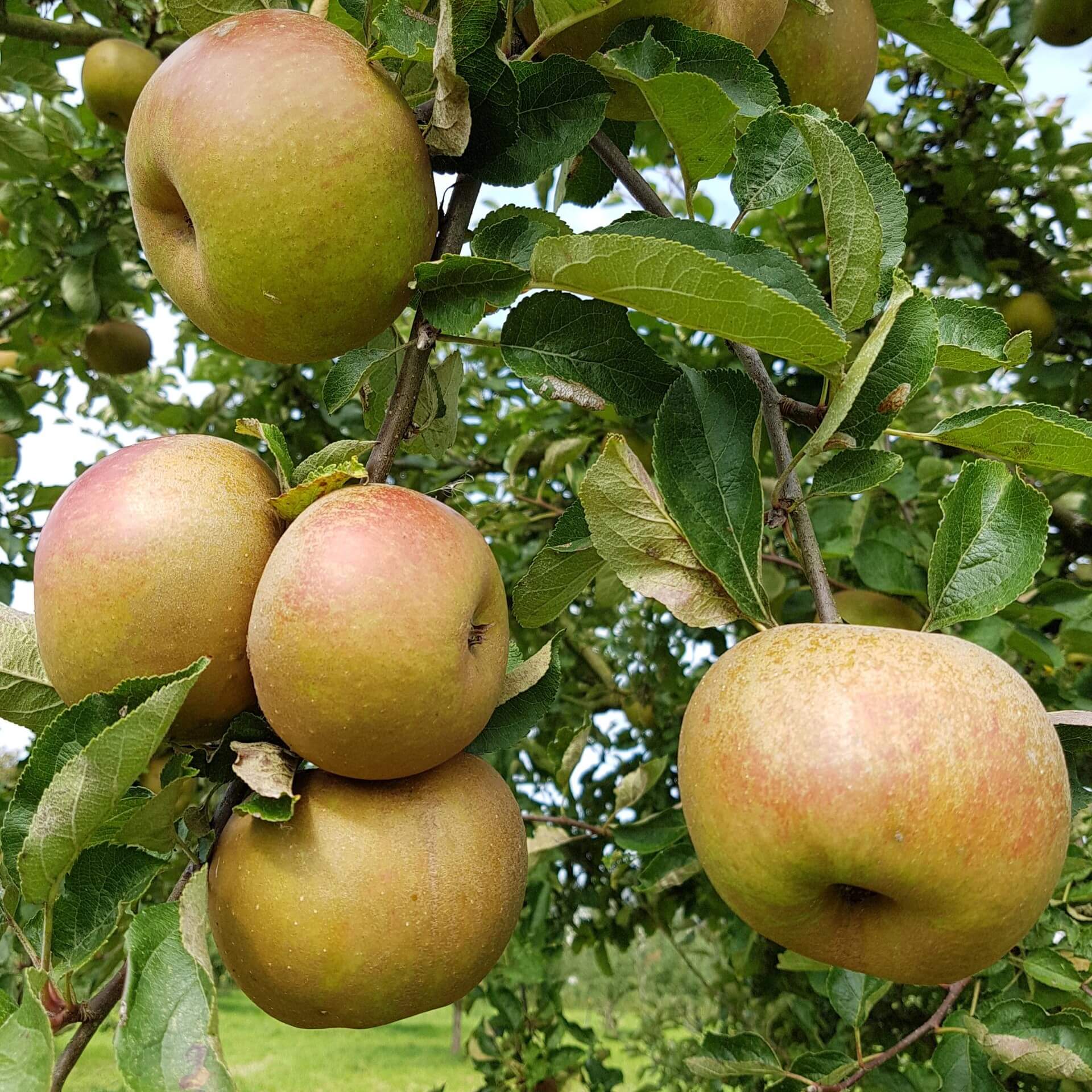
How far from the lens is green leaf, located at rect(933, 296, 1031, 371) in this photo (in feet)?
3.72

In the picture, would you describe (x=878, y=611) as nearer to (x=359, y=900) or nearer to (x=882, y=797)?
(x=882, y=797)

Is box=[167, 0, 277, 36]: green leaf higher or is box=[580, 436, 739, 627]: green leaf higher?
box=[167, 0, 277, 36]: green leaf

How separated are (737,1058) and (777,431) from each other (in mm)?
1232

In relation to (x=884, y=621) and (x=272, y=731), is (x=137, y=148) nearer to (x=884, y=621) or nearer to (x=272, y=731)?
(x=272, y=731)

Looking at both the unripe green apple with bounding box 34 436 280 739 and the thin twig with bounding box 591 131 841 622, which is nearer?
the unripe green apple with bounding box 34 436 280 739

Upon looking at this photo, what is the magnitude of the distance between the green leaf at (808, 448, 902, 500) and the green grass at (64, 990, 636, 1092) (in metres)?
6.18

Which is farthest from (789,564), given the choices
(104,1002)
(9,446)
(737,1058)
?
(9,446)

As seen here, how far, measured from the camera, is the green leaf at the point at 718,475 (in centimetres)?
108

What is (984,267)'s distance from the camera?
2887 millimetres

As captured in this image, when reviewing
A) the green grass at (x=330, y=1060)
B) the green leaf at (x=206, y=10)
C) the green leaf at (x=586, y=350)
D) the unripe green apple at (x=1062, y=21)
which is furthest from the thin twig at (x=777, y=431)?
the green grass at (x=330, y=1060)

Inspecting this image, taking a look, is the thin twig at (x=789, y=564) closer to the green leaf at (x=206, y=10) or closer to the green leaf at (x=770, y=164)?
the green leaf at (x=770, y=164)

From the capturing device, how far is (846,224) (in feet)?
3.33

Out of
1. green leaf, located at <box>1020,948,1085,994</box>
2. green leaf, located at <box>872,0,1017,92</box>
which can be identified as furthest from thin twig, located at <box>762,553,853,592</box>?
green leaf, located at <box>872,0,1017,92</box>

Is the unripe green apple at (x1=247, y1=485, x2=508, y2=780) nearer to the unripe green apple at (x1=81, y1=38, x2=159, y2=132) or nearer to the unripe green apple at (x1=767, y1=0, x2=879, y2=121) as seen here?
the unripe green apple at (x1=767, y1=0, x2=879, y2=121)
